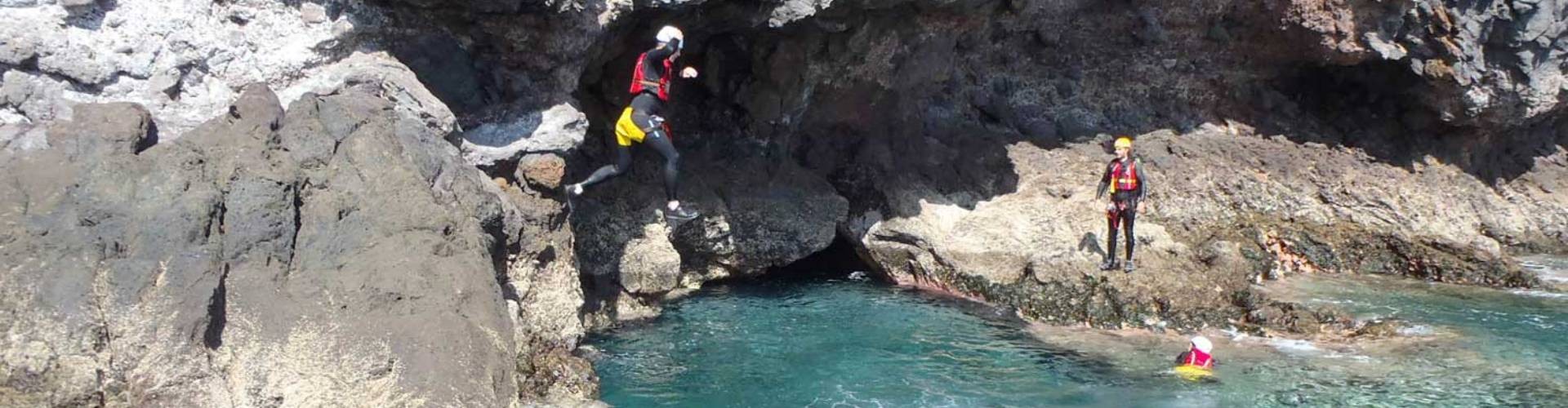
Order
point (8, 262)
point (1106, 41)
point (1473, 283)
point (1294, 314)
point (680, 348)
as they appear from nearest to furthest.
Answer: point (8, 262), point (680, 348), point (1294, 314), point (1473, 283), point (1106, 41)

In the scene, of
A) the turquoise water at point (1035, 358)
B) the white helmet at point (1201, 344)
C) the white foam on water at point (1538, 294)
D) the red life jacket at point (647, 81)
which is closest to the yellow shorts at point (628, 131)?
the red life jacket at point (647, 81)

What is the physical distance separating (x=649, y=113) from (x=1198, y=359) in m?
4.86

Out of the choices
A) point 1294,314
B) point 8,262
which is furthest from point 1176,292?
point 8,262

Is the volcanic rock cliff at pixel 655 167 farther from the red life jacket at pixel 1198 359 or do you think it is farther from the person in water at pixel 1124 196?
the red life jacket at pixel 1198 359

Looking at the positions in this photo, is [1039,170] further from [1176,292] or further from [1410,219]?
[1410,219]

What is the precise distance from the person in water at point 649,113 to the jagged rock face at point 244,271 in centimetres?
258

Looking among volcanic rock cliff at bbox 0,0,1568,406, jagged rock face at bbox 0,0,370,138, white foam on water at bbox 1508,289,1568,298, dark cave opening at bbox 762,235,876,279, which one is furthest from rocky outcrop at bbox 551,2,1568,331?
jagged rock face at bbox 0,0,370,138

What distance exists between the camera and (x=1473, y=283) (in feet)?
41.6

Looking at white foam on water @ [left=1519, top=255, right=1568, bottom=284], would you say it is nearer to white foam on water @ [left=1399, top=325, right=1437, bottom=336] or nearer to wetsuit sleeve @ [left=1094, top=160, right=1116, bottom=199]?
white foam on water @ [left=1399, top=325, right=1437, bottom=336]

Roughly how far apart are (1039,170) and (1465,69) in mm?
5092

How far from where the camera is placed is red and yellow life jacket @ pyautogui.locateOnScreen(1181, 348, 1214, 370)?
931cm

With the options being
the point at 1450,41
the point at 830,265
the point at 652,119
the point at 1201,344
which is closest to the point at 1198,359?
the point at 1201,344

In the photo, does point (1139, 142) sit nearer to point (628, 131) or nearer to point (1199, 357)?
point (1199, 357)

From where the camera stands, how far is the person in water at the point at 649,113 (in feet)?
32.0
